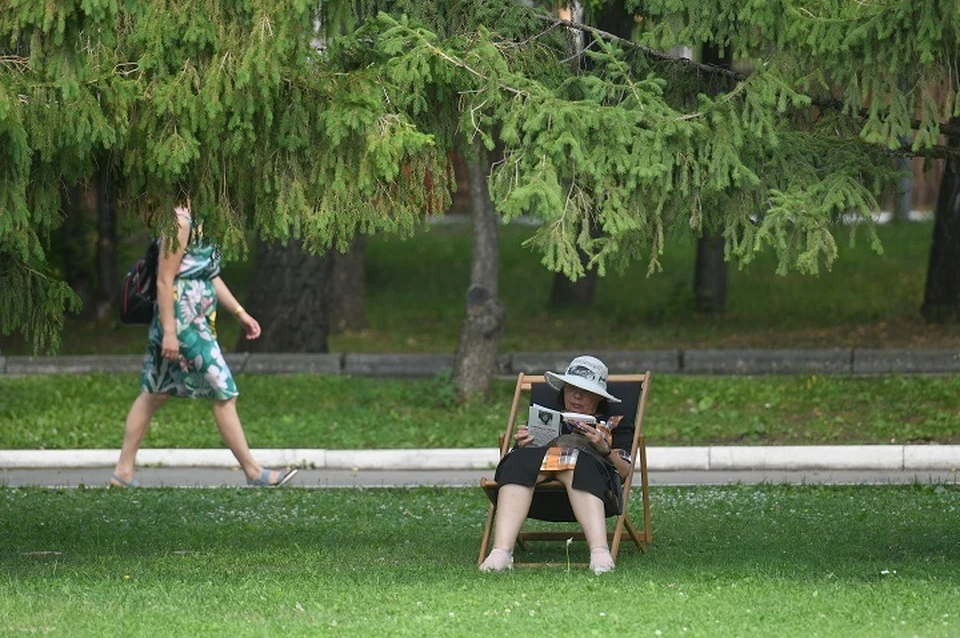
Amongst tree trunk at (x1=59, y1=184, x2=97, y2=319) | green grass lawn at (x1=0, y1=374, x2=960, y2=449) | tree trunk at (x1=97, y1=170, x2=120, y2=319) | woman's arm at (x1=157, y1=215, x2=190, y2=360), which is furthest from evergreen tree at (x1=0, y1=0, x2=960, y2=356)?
tree trunk at (x1=97, y1=170, x2=120, y2=319)

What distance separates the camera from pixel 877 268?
2495 cm

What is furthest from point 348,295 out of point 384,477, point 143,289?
point 143,289

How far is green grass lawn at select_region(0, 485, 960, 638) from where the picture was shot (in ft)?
21.5

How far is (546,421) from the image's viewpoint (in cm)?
836

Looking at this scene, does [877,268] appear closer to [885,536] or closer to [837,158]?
[885,536]

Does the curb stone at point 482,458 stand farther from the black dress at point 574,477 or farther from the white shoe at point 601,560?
the white shoe at point 601,560

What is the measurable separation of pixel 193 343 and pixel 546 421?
3168mm

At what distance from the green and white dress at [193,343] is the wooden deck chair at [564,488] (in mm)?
2492

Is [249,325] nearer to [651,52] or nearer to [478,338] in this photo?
[478,338]

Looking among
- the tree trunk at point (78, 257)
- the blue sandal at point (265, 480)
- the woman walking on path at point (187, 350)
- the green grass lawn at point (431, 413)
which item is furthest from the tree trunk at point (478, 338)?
the tree trunk at point (78, 257)

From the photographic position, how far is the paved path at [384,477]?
11961 millimetres

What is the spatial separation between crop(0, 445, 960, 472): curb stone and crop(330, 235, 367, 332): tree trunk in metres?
8.84

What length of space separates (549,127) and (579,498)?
195cm

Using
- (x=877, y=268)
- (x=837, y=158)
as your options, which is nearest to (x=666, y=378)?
(x=837, y=158)
